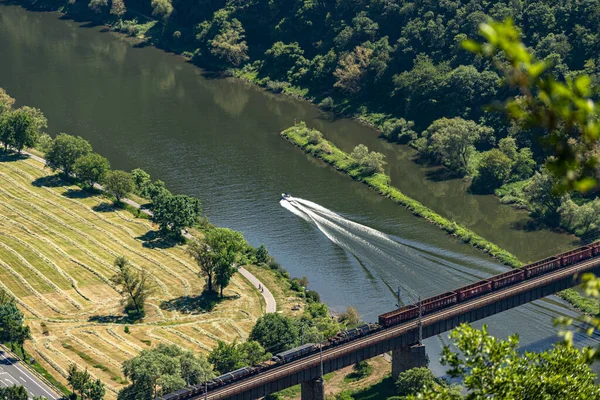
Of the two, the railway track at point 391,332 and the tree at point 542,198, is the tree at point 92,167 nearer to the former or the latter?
the tree at point 542,198

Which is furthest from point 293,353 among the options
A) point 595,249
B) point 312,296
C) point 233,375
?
point 595,249

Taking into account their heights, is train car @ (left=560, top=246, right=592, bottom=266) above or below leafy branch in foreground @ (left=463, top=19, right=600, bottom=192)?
above

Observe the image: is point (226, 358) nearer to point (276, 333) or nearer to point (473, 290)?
point (276, 333)

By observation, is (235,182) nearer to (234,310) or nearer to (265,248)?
(265,248)

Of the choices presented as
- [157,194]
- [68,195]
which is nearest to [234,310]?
[157,194]

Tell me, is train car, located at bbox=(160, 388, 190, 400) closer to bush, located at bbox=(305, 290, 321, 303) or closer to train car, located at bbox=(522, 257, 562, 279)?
bush, located at bbox=(305, 290, 321, 303)

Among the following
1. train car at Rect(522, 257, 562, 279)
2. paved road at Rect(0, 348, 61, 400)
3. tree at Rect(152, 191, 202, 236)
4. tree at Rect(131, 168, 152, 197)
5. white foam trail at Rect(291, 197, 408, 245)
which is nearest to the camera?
paved road at Rect(0, 348, 61, 400)

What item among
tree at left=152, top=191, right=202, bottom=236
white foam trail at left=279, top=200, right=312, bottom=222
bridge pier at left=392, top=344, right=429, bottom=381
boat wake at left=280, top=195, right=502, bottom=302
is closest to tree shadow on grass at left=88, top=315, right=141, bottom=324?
tree at left=152, top=191, right=202, bottom=236
